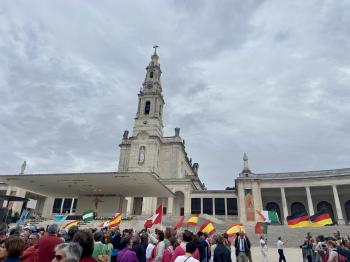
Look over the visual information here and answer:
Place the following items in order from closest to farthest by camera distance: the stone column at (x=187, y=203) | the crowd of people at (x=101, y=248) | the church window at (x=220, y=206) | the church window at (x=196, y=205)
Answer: the crowd of people at (x=101, y=248) → the stone column at (x=187, y=203) → the church window at (x=196, y=205) → the church window at (x=220, y=206)

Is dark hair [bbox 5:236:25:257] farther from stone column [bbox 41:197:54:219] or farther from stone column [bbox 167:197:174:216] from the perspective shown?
stone column [bbox 41:197:54:219]

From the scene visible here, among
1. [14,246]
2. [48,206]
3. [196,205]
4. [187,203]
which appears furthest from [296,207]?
[48,206]

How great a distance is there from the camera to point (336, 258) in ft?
25.0

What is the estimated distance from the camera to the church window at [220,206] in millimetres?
50281

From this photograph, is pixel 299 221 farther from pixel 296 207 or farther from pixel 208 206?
pixel 296 207

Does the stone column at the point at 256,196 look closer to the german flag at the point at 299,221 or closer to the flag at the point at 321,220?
the german flag at the point at 299,221

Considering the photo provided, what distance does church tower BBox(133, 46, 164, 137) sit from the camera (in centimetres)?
5481

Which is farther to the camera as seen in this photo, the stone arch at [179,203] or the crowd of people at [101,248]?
the stone arch at [179,203]

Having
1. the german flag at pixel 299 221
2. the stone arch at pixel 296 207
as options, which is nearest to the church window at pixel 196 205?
the stone arch at pixel 296 207

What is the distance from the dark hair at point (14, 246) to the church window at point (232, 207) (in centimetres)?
4944

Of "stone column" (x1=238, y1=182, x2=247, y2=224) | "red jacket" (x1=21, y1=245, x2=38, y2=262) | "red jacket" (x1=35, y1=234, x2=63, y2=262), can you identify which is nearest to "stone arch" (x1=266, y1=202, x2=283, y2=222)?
"stone column" (x1=238, y1=182, x2=247, y2=224)

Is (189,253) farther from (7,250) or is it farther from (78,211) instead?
(78,211)

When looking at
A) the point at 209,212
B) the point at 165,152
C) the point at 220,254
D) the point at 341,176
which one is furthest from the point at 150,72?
the point at 220,254

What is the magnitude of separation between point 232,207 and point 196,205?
709 cm
